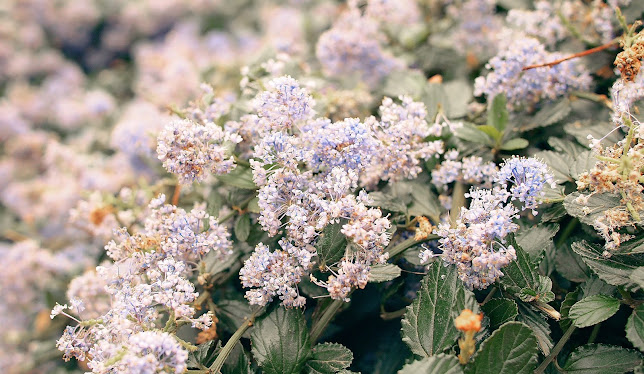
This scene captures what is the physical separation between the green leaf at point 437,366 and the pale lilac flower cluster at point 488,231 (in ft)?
0.60

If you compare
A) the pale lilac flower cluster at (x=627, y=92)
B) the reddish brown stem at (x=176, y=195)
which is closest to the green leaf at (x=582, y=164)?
the pale lilac flower cluster at (x=627, y=92)

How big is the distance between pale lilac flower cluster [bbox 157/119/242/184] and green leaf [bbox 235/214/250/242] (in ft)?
0.65

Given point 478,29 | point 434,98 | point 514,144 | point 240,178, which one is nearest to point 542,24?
point 478,29

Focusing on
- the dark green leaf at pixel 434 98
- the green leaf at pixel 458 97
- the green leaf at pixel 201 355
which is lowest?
the green leaf at pixel 201 355

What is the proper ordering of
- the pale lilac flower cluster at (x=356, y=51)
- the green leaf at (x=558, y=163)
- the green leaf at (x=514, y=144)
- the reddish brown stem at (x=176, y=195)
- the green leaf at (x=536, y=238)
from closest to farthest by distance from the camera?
the green leaf at (x=536, y=238) < the green leaf at (x=558, y=163) < the green leaf at (x=514, y=144) < the reddish brown stem at (x=176, y=195) < the pale lilac flower cluster at (x=356, y=51)

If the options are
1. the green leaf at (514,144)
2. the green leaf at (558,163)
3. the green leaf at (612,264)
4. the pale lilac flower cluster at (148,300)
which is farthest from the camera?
the green leaf at (514,144)

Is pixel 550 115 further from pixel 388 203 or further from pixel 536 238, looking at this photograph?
pixel 388 203

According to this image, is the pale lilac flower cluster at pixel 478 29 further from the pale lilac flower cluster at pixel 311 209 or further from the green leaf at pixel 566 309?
the green leaf at pixel 566 309

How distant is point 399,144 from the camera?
1.29 metres

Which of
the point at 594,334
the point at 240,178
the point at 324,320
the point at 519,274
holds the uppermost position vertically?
the point at 240,178

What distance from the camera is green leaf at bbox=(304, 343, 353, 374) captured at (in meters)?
1.13

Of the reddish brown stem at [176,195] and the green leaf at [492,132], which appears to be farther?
the reddish brown stem at [176,195]

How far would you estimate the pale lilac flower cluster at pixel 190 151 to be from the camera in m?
1.15

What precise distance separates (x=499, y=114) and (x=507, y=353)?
2.40 ft
